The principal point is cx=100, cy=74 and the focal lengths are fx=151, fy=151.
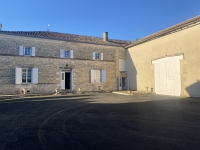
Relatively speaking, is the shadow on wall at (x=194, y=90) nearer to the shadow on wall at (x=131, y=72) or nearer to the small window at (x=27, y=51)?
the shadow on wall at (x=131, y=72)

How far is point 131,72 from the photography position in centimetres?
1658

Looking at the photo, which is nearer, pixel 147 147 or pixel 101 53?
pixel 147 147

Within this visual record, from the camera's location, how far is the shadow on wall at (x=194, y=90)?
976 cm

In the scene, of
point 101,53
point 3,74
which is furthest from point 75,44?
point 3,74

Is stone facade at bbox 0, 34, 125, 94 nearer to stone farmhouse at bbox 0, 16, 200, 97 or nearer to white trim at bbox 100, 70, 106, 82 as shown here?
stone farmhouse at bbox 0, 16, 200, 97

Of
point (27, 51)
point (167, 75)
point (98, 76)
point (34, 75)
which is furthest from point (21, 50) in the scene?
point (167, 75)

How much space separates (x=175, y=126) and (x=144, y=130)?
0.95 metres

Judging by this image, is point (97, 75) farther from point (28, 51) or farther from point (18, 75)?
point (18, 75)

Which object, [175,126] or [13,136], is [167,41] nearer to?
[175,126]

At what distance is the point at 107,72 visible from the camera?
16.8 meters

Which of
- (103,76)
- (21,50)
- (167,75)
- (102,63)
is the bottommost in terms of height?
(167,75)

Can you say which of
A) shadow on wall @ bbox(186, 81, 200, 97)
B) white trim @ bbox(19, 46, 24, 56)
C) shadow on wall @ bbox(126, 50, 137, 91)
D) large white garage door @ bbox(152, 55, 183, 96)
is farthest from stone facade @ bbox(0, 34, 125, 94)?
shadow on wall @ bbox(186, 81, 200, 97)

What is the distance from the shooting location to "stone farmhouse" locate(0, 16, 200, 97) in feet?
34.7

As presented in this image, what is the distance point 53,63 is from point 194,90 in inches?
461
